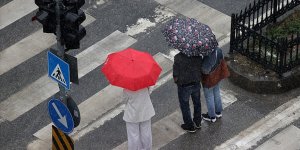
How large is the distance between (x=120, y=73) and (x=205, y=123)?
232cm

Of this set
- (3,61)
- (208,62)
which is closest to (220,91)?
(208,62)

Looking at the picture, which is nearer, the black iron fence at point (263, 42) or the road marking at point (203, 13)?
the black iron fence at point (263, 42)

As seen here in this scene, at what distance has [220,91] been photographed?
48.1ft

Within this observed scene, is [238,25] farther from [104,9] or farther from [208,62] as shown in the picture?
[104,9]

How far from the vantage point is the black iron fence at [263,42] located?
46.9 ft

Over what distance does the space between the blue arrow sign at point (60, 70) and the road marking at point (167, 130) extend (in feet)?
8.26

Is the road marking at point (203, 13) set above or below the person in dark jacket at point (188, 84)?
below

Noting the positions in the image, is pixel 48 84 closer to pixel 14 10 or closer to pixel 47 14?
pixel 14 10

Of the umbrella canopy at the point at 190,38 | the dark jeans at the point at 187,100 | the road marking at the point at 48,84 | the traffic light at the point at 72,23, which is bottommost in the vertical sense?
the road marking at the point at 48,84

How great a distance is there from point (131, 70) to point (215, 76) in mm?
1566

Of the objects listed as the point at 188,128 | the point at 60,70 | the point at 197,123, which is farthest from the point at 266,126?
the point at 60,70

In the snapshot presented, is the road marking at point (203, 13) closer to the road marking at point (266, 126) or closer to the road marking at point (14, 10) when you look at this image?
the road marking at point (266, 126)

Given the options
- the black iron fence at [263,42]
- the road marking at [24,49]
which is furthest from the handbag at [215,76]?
the road marking at [24,49]

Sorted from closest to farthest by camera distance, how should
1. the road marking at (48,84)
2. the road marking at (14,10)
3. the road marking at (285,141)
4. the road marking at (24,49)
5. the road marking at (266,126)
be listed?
1. the road marking at (285,141)
2. the road marking at (266,126)
3. the road marking at (48,84)
4. the road marking at (24,49)
5. the road marking at (14,10)
